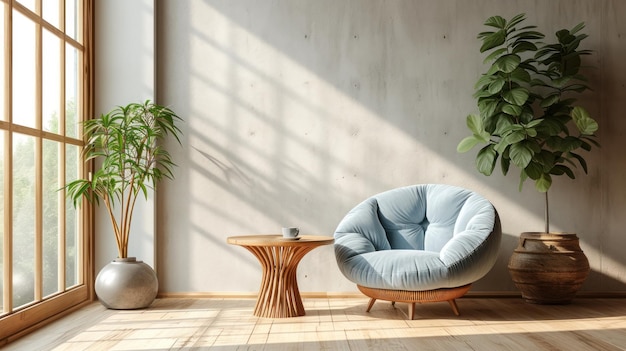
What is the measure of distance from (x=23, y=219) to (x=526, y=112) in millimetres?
3214

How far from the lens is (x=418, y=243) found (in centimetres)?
458

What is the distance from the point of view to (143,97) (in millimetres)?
4898

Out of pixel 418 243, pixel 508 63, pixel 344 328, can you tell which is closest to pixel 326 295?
pixel 418 243

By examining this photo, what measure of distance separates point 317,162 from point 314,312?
1208 millimetres

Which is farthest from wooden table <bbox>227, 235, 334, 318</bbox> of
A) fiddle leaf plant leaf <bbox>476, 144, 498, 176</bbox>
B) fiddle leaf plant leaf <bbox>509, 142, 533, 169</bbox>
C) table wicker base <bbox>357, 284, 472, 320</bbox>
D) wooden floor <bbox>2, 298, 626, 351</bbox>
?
fiddle leaf plant leaf <bbox>509, 142, 533, 169</bbox>

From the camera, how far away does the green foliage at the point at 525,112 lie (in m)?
4.46

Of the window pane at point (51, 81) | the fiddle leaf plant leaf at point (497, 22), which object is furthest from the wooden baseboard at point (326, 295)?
the fiddle leaf plant leaf at point (497, 22)

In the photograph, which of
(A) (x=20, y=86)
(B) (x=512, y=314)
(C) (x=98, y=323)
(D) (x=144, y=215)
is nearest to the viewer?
(A) (x=20, y=86)

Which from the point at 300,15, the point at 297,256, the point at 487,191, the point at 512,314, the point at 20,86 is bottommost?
the point at 512,314

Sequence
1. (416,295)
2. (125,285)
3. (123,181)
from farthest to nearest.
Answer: (123,181) → (125,285) → (416,295)

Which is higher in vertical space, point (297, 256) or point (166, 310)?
point (297, 256)

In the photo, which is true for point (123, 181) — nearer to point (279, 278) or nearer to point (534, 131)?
point (279, 278)

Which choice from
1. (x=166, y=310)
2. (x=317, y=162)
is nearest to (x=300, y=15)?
(x=317, y=162)

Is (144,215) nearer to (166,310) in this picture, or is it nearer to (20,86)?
(166,310)
